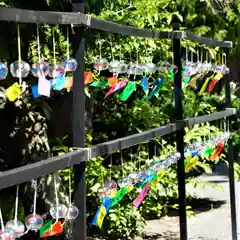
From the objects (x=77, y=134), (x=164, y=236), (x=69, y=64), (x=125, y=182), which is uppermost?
(x=69, y=64)

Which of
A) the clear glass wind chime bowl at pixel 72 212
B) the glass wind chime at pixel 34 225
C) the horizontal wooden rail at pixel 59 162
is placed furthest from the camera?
the clear glass wind chime bowl at pixel 72 212

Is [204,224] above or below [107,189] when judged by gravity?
below

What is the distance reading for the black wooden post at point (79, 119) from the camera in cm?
235

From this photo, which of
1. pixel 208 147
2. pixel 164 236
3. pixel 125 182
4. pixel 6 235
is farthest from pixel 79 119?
pixel 164 236

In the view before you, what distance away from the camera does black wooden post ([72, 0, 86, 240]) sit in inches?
92.7

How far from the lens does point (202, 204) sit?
6.66m

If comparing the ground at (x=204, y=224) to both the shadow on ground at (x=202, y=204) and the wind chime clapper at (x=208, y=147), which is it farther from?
the wind chime clapper at (x=208, y=147)

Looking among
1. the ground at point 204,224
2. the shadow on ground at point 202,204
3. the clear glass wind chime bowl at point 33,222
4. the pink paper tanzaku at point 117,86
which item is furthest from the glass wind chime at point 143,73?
the shadow on ground at point 202,204

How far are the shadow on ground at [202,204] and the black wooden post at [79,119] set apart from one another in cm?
396

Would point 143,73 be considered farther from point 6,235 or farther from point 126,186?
point 6,235

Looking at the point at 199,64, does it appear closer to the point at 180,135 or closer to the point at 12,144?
the point at 180,135

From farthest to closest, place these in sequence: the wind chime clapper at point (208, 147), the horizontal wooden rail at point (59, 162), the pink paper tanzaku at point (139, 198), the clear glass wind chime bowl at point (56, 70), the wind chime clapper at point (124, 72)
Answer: the wind chime clapper at point (208, 147)
the pink paper tanzaku at point (139, 198)
the wind chime clapper at point (124, 72)
the clear glass wind chime bowl at point (56, 70)
the horizontal wooden rail at point (59, 162)

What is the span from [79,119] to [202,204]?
458 cm

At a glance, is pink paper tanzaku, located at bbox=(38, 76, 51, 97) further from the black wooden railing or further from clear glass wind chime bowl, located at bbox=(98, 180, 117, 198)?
clear glass wind chime bowl, located at bbox=(98, 180, 117, 198)
